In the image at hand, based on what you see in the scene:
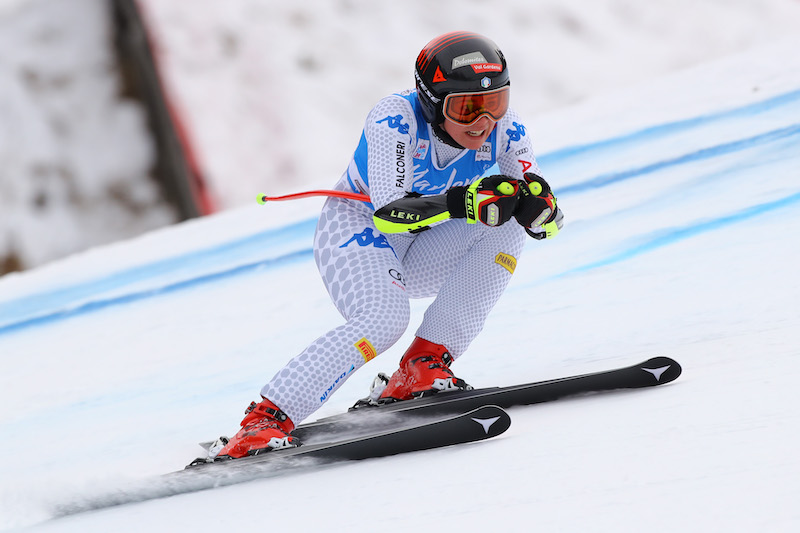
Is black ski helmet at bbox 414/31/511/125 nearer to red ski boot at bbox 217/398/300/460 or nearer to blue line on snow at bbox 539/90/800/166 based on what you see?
red ski boot at bbox 217/398/300/460

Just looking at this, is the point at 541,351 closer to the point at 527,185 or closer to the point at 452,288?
the point at 452,288

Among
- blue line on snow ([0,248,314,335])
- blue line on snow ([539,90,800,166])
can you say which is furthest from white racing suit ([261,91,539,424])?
blue line on snow ([539,90,800,166])

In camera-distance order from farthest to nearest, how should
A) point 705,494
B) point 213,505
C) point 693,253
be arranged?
point 693,253 → point 213,505 → point 705,494

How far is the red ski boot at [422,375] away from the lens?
2.49m

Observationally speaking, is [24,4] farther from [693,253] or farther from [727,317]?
[727,317]

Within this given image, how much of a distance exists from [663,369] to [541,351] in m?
0.80

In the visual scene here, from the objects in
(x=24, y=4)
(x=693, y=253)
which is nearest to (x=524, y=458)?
(x=693, y=253)

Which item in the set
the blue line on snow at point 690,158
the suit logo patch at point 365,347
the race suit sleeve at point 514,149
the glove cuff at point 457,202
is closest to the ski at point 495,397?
the suit logo patch at point 365,347

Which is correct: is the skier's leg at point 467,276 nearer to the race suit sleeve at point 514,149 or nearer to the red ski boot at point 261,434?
the race suit sleeve at point 514,149

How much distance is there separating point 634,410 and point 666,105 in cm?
557

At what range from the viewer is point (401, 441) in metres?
1.95

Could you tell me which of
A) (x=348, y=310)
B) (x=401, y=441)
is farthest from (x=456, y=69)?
(x=401, y=441)

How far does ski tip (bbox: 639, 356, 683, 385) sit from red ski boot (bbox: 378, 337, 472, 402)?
0.56 meters

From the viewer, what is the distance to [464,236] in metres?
2.60
